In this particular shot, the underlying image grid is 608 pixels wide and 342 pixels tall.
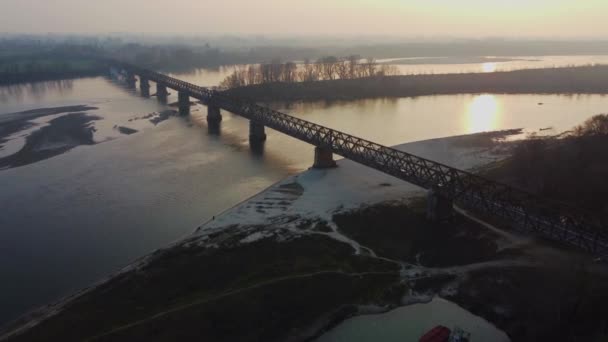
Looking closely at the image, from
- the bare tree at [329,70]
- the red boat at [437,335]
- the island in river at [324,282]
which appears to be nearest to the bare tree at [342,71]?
the bare tree at [329,70]

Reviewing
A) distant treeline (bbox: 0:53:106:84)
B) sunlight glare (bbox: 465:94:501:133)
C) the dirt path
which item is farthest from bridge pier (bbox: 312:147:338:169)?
distant treeline (bbox: 0:53:106:84)

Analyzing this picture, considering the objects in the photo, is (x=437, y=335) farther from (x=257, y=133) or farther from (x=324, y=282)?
(x=257, y=133)

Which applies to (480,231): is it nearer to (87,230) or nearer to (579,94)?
(87,230)

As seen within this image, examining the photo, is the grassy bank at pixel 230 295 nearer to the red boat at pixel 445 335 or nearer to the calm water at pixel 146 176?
the red boat at pixel 445 335

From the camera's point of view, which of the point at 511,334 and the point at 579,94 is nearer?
the point at 511,334

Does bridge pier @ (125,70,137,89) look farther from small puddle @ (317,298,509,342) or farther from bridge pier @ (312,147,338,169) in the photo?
small puddle @ (317,298,509,342)

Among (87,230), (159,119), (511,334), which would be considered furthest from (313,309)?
(159,119)

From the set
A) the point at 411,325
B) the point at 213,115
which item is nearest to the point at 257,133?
the point at 213,115
